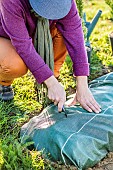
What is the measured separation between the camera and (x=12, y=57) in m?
2.96

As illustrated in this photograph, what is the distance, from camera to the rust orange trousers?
296 centimetres

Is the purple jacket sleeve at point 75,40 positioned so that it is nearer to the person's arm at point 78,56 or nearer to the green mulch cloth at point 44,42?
the person's arm at point 78,56

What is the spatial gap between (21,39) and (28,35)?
79mm

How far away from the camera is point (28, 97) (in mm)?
3520

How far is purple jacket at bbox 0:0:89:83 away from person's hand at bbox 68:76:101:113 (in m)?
0.06

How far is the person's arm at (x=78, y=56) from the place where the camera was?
9.42 ft

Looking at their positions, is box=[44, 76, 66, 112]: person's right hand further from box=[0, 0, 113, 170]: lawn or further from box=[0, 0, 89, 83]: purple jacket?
box=[0, 0, 113, 170]: lawn

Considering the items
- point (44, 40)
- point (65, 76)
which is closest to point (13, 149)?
point (44, 40)

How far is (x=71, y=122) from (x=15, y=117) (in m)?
0.57

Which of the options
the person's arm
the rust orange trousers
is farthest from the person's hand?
the rust orange trousers

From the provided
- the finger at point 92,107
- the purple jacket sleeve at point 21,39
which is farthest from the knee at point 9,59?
the finger at point 92,107

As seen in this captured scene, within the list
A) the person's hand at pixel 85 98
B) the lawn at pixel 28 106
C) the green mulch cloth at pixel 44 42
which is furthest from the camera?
the green mulch cloth at pixel 44 42

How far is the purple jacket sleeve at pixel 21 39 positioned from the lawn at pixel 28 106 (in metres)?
0.48

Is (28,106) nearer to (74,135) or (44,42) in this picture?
(44,42)
